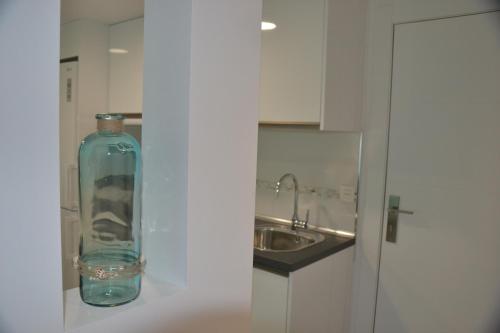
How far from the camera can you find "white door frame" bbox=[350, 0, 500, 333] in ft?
6.77

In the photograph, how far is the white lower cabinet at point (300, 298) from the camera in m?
1.72

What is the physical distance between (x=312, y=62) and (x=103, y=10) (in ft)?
4.21

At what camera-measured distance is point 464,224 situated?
6.28 feet

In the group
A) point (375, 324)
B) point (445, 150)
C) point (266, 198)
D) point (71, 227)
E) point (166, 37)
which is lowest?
point (375, 324)

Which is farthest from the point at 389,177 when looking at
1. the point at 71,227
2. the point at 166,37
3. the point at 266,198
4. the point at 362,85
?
the point at 71,227

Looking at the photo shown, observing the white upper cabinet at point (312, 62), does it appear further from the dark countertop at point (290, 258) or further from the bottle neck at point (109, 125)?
the bottle neck at point (109, 125)

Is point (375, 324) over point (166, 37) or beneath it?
beneath

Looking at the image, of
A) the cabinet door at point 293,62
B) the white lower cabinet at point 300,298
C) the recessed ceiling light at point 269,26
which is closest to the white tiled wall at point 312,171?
the white lower cabinet at point 300,298

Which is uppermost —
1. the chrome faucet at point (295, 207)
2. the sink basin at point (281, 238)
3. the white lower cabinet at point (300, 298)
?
the chrome faucet at point (295, 207)

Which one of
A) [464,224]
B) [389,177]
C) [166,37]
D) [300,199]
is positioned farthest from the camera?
[300,199]

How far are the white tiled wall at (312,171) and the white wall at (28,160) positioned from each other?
180 centimetres

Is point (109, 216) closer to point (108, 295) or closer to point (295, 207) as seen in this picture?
point (108, 295)

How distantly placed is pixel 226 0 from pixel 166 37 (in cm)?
16

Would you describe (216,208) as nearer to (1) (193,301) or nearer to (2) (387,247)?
(1) (193,301)
